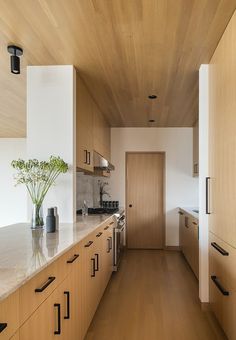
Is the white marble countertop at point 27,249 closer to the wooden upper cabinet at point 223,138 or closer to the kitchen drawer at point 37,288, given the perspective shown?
the kitchen drawer at point 37,288

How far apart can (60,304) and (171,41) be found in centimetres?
215

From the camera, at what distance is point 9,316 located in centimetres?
114

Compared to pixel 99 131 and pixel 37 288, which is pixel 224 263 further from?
pixel 99 131

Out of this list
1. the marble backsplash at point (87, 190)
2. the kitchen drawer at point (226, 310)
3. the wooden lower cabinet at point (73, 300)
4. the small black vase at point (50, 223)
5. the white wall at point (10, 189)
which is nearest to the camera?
the wooden lower cabinet at point (73, 300)

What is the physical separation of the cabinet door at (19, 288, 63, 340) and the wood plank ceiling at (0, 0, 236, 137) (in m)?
1.83

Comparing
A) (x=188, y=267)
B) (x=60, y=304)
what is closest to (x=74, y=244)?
(x=60, y=304)

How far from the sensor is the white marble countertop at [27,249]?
4.18 ft

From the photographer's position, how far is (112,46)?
268cm

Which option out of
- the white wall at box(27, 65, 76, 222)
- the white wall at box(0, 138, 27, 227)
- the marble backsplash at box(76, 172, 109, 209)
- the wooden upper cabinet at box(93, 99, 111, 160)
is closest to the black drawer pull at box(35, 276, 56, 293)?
the white wall at box(27, 65, 76, 222)

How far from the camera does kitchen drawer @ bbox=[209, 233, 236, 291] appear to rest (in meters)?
2.25

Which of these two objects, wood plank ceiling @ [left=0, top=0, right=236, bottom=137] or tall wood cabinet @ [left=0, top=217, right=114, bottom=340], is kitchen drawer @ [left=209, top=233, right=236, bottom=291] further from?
wood plank ceiling @ [left=0, top=0, right=236, bottom=137]

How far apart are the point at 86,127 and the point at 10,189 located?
4275 millimetres

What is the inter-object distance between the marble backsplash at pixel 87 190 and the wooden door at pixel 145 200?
597 millimetres

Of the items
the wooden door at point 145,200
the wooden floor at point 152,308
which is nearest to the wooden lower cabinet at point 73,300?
the wooden floor at point 152,308
